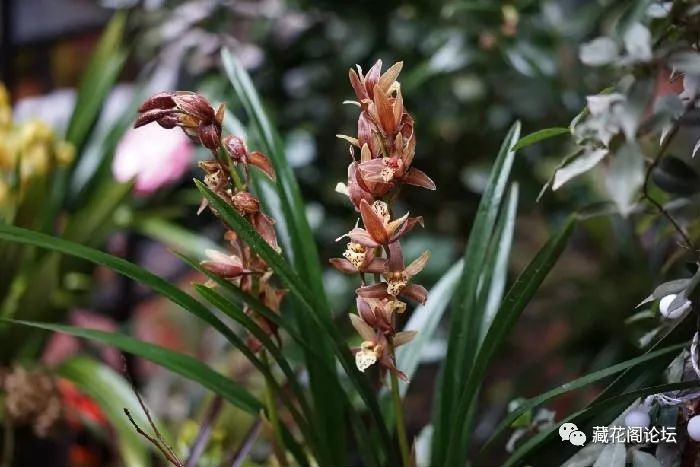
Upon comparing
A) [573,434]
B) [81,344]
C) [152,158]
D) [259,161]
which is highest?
[259,161]

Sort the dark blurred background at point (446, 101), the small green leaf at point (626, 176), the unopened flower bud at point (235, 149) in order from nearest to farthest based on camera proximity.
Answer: the small green leaf at point (626, 176), the unopened flower bud at point (235, 149), the dark blurred background at point (446, 101)

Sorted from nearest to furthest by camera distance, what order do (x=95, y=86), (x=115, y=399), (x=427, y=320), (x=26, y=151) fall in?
(x=427, y=320) < (x=115, y=399) < (x=26, y=151) < (x=95, y=86)

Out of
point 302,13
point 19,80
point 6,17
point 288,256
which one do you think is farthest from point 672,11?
point 19,80

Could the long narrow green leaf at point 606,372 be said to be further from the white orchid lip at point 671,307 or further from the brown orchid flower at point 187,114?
the brown orchid flower at point 187,114

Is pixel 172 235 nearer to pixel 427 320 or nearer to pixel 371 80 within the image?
pixel 427 320

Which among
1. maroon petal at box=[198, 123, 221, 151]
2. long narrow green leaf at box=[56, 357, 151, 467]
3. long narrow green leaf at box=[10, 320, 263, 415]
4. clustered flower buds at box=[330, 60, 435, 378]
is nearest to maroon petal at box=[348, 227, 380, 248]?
clustered flower buds at box=[330, 60, 435, 378]

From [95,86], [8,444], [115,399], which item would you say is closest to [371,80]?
[115,399]

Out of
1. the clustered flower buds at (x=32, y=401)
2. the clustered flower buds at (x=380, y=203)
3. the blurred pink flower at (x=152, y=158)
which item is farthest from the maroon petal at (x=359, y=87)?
the blurred pink flower at (x=152, y=158)
